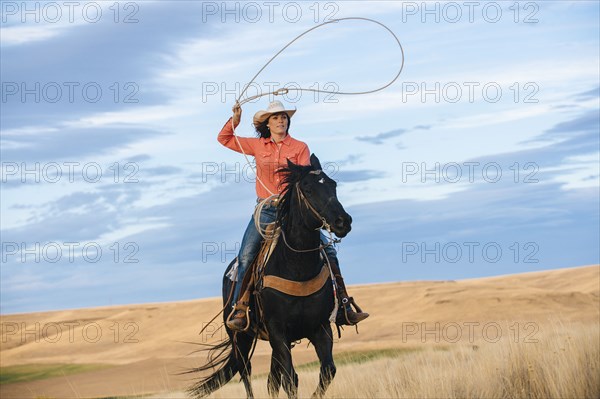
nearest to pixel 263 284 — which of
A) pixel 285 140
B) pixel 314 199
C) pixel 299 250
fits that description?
pixel 299 250

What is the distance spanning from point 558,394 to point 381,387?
7.02 ft

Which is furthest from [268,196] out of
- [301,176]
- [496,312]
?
[496,312]

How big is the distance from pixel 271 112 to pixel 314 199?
215 centimetres

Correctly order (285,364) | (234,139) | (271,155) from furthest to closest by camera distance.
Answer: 1. (234,139)
2. (271,155)
3. (285,364)

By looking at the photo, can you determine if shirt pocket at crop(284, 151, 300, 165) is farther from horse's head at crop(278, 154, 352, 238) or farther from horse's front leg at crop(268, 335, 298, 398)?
horse's front leg at crop(268, 335, 298, 398)

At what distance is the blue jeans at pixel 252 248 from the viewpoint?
35.0 ft

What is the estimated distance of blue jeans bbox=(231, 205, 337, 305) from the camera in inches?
420

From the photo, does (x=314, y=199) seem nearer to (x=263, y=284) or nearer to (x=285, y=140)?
(x=263, y=284)

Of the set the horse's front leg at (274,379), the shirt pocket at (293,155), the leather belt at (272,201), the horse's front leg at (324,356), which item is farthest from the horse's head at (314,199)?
the horse's front leg at (274,379)

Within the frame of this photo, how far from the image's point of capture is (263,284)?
33.9 ft

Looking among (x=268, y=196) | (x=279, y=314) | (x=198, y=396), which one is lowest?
(x=198, y=396)

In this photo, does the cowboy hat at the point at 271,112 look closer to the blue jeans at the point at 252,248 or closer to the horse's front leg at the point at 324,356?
the blue jeans at the point at 252,248

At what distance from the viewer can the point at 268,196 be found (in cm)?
1106

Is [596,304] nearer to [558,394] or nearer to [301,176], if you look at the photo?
[558,394]
